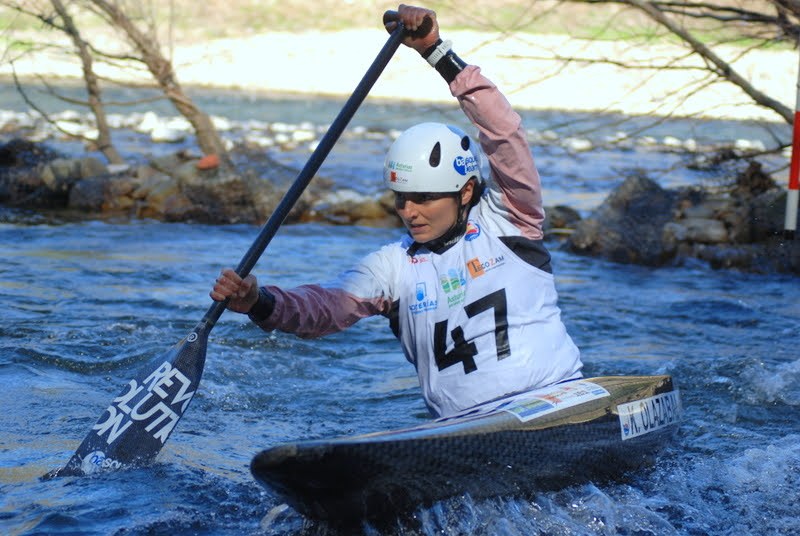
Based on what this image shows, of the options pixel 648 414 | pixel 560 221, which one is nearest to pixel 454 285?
pixel 648 414

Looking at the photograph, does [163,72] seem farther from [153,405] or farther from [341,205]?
[153,405]

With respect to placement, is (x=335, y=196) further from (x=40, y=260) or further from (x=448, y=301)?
(x=448, y=301)

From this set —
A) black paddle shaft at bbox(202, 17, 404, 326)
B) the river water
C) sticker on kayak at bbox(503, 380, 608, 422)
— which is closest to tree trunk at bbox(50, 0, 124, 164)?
the river water

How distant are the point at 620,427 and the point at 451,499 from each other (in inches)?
39.2

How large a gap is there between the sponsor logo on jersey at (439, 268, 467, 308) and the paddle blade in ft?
3.53

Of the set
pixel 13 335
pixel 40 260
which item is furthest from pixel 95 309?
pixel 40 260

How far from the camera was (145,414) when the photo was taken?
15.5ft

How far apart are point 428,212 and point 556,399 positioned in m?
0.92

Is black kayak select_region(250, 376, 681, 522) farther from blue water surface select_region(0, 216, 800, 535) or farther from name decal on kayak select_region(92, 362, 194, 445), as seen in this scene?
name decal on kayak select_region(92, 362, 194, 445)

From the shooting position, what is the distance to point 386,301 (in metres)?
4.66

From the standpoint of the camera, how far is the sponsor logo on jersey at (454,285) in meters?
4.54

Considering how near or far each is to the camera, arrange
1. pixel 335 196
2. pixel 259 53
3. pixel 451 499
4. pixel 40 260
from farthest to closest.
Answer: pixel 259 53
pixel 335 196
pixel 40 260
pixel 451 499

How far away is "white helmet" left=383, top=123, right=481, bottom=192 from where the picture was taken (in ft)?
14.6

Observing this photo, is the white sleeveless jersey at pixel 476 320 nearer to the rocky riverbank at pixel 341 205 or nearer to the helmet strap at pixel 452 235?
the helmet strap at pixel 452 235
